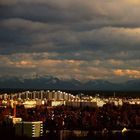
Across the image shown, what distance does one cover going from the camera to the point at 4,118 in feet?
145

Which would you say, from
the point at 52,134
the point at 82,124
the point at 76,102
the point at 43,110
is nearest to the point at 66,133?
the point at 52,134

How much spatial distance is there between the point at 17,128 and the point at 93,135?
19.1ft

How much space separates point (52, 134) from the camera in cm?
3538

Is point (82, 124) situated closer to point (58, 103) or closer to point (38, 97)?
point (58, 103)

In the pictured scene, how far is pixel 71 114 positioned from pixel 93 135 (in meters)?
15.3

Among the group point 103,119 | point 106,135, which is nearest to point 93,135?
point 106,135

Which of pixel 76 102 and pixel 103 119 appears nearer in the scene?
pixel 103 119

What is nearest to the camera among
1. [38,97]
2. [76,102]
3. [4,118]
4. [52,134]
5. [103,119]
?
[52,134]

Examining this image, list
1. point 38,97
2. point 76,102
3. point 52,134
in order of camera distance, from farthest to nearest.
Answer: point 38,97
point 76,102
point 52,134

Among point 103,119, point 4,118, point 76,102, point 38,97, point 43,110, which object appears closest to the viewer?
point 4,118

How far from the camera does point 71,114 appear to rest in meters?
51.0

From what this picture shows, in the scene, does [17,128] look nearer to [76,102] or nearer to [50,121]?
[50,121]

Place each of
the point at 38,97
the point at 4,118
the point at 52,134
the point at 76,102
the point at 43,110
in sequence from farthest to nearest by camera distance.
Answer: the point at 38,97 → the point at 76,102 → the point at 43,110 → the point at 4,118 → the point at 52,134

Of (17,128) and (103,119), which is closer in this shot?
(17,128)
